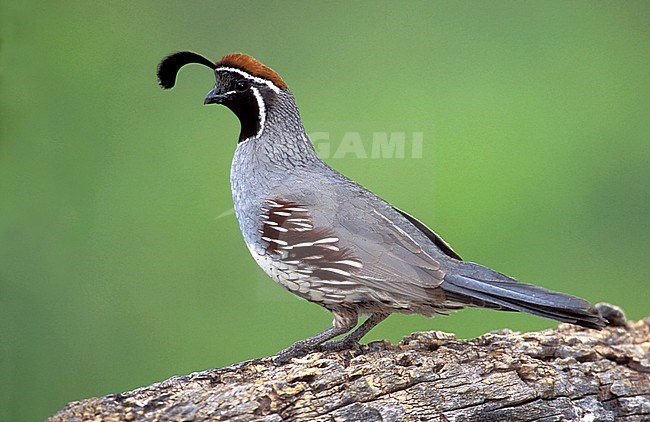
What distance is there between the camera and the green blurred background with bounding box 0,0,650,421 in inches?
117

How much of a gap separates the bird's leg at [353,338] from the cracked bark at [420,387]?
0.04 meters

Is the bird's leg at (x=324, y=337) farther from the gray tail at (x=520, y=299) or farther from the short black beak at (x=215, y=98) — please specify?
the short black beak at (x=215, y=98)

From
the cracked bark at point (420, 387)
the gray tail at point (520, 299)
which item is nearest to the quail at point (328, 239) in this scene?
the gray tail at point (520, 299)

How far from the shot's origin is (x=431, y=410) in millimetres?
2408

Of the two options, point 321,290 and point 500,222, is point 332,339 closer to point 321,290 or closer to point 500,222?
point 321,290

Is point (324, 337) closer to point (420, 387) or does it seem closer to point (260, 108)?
point (420, 387)

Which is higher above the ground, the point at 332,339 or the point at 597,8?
the point at 597,8

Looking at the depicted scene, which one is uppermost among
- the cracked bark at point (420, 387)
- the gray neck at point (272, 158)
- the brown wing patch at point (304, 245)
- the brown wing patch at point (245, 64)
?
the brown wing patch at point (245, 64)

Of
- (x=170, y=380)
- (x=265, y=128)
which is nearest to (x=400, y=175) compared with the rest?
(x=265, y=128)

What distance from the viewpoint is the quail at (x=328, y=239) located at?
2.43m

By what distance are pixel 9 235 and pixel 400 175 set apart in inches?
54.5

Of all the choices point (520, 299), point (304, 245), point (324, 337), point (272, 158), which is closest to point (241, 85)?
point (272, 158)

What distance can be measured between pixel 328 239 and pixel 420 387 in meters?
0.50

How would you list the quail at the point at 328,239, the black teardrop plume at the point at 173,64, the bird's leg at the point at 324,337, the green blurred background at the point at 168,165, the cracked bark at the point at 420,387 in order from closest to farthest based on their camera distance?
the cracked bark at the point at 420,387 < the quail at the point at 328,239 < the bird's leg at the point at 324,337 < the black teardrop plume at the point at 173,64 < the green blurred background at the point at 168,165
